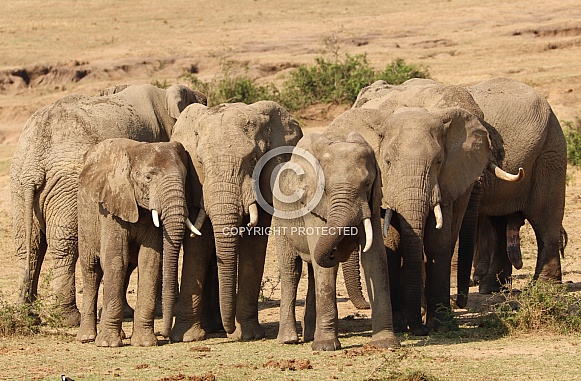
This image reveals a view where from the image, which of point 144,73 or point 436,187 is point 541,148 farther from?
point 144,73

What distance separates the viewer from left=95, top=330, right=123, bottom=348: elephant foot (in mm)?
9750

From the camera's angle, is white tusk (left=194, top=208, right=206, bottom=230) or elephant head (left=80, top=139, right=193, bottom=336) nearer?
elephant head (left=80, top=139, right=193, bottom=336)

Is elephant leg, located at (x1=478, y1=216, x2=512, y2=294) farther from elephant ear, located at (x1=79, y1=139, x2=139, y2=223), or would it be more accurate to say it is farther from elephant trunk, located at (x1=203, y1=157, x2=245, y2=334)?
elephant ear, located at (x1=79, y1=139, x2=139, y2=223)

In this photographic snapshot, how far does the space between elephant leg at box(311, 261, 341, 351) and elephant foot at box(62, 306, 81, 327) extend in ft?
9.46

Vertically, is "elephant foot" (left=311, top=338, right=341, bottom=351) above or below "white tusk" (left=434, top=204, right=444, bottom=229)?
below

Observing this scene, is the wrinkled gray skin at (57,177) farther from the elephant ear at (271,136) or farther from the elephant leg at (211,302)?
the elephant ear at (271,136)

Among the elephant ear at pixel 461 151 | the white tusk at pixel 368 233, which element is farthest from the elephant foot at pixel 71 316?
the elephant ear at pixel 461 151

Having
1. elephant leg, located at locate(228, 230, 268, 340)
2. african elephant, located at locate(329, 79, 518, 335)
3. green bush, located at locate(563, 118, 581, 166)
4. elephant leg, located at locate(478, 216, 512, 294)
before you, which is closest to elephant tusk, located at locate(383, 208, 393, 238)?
african elephant, located at locate(329, 79, 518, 335)

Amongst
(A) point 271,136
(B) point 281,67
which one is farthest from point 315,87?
(A) point 271,136

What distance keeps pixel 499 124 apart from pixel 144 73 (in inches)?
1092

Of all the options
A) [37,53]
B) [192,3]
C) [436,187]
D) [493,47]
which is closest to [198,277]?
[436,187]

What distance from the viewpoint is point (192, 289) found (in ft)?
33.2

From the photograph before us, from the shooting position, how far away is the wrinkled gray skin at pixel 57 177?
1104 cm

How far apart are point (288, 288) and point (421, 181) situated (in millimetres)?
1383
